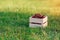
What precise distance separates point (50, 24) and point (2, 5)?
7.83ft

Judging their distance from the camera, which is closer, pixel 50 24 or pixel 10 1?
pixel 50 24

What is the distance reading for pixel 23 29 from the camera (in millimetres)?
4656

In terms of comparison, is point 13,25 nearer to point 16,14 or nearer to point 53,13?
point 16,14

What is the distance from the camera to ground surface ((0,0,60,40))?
4261 millimetres

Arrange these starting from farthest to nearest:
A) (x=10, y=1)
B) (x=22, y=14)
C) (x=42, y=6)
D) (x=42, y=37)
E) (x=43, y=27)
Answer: (x=10, y=1), (x=42, y=6), (x=22, y=14), (x=43, y=27), (x=42, y=37)

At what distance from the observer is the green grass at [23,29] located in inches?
165

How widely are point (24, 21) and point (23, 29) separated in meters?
0.67

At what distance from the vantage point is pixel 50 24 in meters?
5.05

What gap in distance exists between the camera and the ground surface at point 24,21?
168 inches

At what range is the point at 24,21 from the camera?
5309 millimetres

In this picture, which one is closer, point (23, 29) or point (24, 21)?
point (23, 29)

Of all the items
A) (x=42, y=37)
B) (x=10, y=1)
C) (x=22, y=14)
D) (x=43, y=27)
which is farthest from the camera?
(x=10, y=1)

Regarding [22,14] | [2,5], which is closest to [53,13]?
[22,14]

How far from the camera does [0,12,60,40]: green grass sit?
13.8ft
